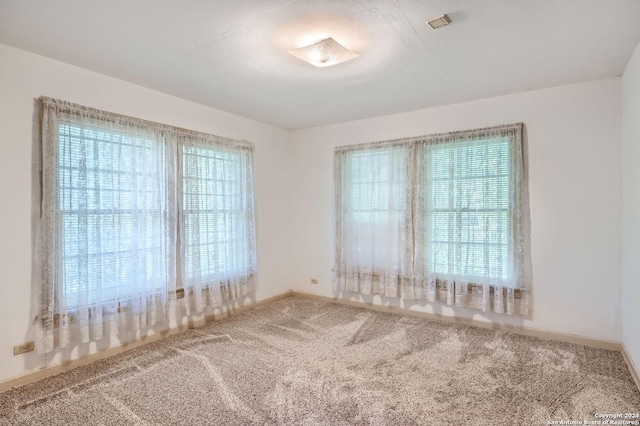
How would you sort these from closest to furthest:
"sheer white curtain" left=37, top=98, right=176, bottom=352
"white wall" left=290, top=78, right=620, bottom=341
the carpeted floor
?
the carpeted floor, "sheer white curtain" left=37, top=98, right=176, bottom=352, "white wall" left=290, top=78, right=620, bottom=341

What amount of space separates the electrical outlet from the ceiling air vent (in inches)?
149

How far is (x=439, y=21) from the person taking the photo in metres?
2.13

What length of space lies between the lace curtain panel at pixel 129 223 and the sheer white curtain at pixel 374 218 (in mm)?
1412

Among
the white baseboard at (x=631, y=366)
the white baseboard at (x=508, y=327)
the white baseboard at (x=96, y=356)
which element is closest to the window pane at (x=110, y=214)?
the white baseboard at (x=96, y=356)

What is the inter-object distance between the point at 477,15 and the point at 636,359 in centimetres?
280

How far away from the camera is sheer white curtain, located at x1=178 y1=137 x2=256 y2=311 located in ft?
11.9

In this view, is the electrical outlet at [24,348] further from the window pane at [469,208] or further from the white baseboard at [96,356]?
the window pane at [469,208]

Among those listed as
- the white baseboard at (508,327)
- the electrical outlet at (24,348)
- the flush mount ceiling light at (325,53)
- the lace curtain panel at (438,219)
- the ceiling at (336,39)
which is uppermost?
the ceiling at (336,39)

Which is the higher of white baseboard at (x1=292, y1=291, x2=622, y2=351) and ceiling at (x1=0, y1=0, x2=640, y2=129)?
ceiling at (x1=0, y1=0, x2=640, y2=129)

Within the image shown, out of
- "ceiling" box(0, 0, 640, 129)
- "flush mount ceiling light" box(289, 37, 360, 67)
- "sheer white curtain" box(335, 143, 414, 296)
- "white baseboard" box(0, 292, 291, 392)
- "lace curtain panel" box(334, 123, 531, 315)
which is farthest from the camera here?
Answer: "sheer white curtain" box(335, 143, 414, 296)

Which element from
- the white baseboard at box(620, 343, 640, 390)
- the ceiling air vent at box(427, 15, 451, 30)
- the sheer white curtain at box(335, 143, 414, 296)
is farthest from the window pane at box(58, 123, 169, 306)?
the white baseboard at box(620, 343, 640, 390)

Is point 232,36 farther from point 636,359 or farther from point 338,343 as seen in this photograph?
point 636,359

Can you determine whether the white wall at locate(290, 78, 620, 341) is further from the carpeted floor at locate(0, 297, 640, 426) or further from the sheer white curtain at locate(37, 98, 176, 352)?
the sheer white curtain at locate(37, 98, 176, 352)

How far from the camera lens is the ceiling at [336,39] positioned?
6.61ft
